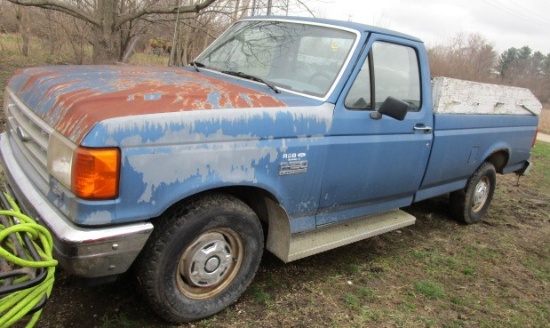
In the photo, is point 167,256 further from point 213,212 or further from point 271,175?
point 271,175

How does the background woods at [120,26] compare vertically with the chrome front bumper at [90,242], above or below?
above

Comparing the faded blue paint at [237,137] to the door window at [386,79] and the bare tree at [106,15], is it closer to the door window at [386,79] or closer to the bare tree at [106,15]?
the door window at [386,79]

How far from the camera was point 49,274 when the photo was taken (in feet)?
7.06

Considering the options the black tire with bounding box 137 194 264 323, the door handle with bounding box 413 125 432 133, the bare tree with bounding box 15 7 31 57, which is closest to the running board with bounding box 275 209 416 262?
the black tire with bounding box 137 194 264 323

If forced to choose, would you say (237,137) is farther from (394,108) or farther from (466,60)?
(466,60)

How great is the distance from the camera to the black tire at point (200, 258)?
8.59 feet

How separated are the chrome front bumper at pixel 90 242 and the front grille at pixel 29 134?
0.23 metres

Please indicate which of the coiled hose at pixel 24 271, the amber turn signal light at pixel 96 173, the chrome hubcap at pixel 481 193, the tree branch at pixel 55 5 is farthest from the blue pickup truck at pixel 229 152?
the tree branch at pixel 55 5

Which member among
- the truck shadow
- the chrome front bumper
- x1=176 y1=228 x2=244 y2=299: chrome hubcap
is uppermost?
the chrome front bumper

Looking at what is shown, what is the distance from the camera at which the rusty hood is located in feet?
7.70

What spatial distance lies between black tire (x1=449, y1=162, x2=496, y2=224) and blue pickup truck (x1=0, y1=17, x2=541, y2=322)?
0.96 metres

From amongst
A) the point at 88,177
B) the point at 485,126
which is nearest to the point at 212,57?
the point at 88,177

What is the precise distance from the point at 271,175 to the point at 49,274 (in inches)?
53.5

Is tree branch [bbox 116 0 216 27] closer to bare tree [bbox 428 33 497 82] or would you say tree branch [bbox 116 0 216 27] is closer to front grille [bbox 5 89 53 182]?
front grille [bbox 5 89 53 182]
